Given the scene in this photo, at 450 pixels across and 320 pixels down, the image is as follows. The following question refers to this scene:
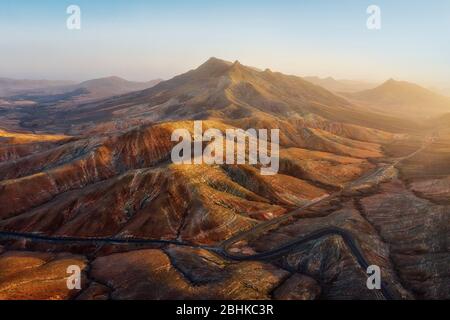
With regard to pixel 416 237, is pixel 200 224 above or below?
above

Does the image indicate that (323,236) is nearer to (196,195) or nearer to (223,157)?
(196,195)

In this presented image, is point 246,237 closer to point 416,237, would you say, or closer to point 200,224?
point 200,224

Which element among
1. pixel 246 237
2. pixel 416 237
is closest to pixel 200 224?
pixel 246 237

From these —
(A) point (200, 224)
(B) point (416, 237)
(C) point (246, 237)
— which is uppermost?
(A) point (200, 224)

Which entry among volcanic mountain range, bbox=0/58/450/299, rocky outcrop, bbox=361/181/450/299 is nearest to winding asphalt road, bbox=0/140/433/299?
volcanic mountain range, bbox=0/58/450/299

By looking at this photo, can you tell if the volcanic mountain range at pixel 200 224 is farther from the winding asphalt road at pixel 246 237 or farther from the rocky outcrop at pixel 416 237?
the winding asphalt road at pixel 246 237

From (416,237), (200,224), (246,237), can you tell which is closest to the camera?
(416,237)

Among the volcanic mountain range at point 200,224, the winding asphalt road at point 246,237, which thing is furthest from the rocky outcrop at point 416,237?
the winding asphalt road at point 246,237

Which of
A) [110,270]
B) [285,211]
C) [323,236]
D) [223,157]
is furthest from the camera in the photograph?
[223,157]

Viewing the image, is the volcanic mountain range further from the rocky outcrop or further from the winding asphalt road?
the winding asphalt road

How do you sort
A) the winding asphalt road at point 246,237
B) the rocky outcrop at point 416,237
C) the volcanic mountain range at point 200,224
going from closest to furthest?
the volcanic mountain range at point 200,224, the rocky outcrop at point 416,237, the winding asphalt road at point 246,237
